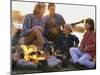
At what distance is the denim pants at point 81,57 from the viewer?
96.0 inches

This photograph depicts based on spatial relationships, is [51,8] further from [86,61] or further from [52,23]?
[86,61]

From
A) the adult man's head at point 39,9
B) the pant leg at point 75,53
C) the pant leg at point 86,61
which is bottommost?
the pant leg at point 86,61

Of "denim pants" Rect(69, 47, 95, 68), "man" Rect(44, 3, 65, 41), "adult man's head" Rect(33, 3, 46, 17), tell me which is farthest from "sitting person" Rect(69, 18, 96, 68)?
"adult man's head" Rect(33, 3, 46, 17)

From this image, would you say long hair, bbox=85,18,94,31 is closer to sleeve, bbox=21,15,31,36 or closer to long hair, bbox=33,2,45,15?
long hair, bbox=33,2,45,15

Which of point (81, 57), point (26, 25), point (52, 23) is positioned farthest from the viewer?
point (81, 57)

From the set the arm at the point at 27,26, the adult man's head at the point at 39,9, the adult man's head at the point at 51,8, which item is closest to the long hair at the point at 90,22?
the adult man's head at the point at 51,8

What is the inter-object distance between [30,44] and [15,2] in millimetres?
423

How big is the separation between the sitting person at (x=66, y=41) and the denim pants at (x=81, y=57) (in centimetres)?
5

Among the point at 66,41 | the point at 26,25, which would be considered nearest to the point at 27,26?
the point at 26,25

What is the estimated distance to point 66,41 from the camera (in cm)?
242

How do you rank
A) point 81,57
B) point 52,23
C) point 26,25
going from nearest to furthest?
point 26,25 < point 52,23 < point 81,57

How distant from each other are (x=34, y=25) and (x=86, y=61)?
2.24 feet

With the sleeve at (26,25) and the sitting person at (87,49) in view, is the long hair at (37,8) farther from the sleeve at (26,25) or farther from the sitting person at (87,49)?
the sitting person at (87,49)

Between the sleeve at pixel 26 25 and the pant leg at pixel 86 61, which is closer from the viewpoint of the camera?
the sleeve at pixel 26 25
